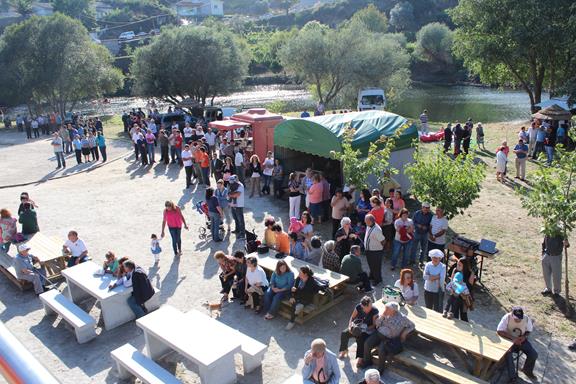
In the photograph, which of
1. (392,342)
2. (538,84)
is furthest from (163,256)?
(538,84)

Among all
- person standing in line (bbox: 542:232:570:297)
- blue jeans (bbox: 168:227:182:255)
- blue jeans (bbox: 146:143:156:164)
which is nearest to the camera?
person standing in line (bbox: 542:232:570:297)

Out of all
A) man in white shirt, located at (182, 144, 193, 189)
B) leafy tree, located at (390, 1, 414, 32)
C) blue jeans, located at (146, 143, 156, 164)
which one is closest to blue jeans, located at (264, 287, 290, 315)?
man in white shirt, located at (182, 144, 193, 189)

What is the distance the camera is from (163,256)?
10953 mm

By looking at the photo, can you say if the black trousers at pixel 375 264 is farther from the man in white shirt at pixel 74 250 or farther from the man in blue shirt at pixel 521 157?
the man in blue shirt at pixel 521 157

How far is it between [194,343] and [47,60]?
31853mm

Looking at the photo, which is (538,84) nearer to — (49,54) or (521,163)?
(521,163)

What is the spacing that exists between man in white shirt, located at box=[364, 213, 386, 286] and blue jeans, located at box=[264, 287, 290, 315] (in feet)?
6.08

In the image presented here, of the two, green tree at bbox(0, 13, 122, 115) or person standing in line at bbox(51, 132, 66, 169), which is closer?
person standing in line at bbox(51, 132, 66, 169)

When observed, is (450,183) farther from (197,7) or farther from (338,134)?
(197,7)

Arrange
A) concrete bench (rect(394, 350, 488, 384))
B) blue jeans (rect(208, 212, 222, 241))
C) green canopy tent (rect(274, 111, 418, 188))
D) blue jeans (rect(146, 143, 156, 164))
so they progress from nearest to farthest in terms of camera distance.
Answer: concrete bench (rect(394, 350, 488, 384)), blue jeans (rect(208, 212, 222, 241)), green canopy tent (rect(274, 111, 418, 188)), blue jeans (rect(146, 143, 156, 164))

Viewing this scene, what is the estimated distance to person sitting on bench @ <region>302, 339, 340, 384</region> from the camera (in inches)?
233

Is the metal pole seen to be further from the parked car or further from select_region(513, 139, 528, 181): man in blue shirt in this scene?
the parked car

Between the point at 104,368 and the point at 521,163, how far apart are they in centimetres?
1371

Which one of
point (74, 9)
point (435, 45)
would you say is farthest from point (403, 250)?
point (74, 9)
